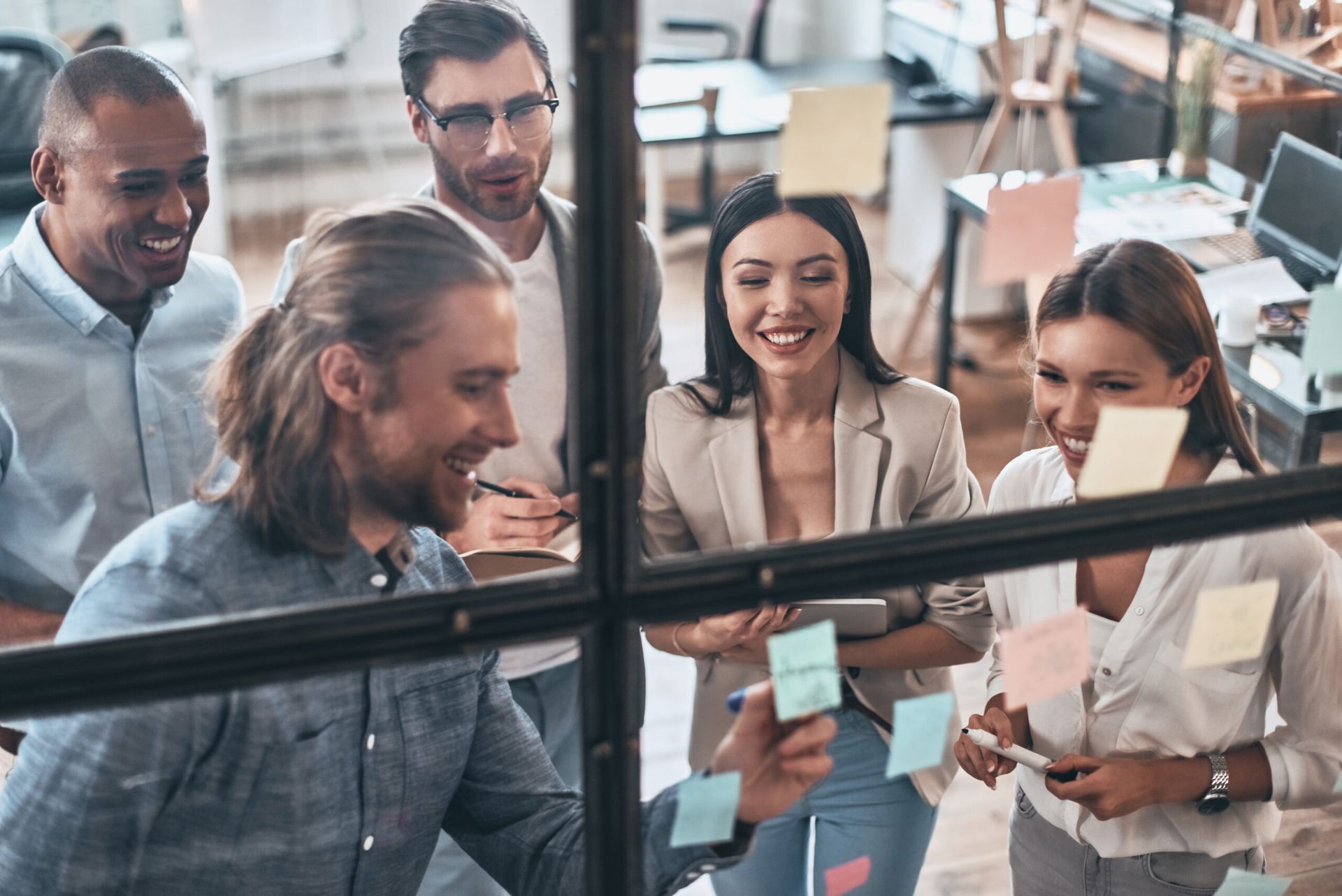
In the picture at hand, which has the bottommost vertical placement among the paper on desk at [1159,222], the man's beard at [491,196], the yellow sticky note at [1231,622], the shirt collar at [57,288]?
the yellow sticky note at [1231,622]

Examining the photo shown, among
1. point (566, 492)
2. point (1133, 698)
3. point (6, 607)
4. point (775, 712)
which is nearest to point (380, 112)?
point (566, 492)

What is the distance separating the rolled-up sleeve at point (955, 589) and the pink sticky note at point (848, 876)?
0.26 metres

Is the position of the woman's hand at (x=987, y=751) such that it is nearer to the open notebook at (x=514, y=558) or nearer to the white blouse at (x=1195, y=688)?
the white blouse at (x=1195, y=688)

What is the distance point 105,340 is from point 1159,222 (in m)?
1.10

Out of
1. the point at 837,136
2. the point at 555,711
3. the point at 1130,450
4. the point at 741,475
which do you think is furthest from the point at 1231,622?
the point at 555,711

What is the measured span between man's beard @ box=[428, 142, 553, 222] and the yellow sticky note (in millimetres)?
667

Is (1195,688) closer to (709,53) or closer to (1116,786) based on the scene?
(1116,786)

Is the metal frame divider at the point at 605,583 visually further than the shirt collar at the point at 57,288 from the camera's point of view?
No

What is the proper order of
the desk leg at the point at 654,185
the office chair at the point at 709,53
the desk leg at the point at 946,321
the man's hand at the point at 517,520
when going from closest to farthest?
1. the man's hand at the point at 517,520
2. the desk leg at the point at 946,321
3. the office chair at the point at 709,53
4. the desk leg at the point at 654,185

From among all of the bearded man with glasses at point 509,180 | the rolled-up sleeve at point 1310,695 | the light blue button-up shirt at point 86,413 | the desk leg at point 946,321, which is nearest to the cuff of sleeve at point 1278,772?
the rolled-up sleeve at point 1310,695

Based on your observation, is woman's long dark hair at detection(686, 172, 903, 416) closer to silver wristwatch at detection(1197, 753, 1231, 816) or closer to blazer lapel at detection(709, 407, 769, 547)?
blazer lapel at detection(709, 407, 769, 547)

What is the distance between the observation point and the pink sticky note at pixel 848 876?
125 centimetres

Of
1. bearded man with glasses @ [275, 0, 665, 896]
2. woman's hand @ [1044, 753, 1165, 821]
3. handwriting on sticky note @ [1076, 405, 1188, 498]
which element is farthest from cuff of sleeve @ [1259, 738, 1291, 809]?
bearded man with glasses @ [275, 0, 665, 896]

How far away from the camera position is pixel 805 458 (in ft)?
3.85
